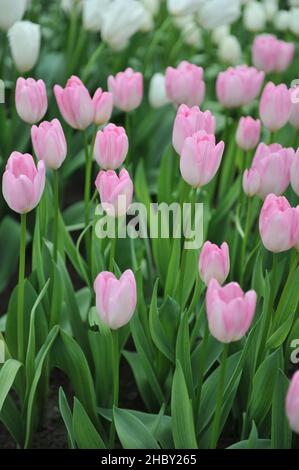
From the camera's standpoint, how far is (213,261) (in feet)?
3.70

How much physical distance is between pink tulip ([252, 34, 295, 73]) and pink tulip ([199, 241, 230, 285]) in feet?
3.91

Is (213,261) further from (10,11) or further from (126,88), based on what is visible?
(10,11)

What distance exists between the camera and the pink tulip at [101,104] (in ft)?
4.88

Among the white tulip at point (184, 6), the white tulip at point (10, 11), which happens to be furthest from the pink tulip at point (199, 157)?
the white tulip at point (184, 6)

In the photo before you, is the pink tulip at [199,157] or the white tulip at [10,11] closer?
the pink tulip at [199,157]

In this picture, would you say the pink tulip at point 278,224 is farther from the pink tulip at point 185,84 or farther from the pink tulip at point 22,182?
the pink tulip at point 185,84

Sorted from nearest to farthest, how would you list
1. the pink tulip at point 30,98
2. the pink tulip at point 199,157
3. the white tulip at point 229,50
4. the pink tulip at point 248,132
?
1. the pink tulip at point 199,157
2. the pink tulip at point 30,98
3. the pink tulip at point 248,132
4. the white tulip at point 229,50

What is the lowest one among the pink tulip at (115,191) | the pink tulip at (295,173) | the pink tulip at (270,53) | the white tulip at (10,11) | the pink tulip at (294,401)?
the pink tulip at (294,401)

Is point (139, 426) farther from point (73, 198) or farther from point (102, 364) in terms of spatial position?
point (73, 198)

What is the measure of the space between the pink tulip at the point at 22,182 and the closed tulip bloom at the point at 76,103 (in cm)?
28

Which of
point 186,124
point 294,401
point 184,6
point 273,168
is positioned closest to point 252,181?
point 273,168

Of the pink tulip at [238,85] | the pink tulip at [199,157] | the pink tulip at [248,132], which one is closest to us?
the pink tulip at [199,157]

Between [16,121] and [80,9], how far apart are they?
2.26 feet
